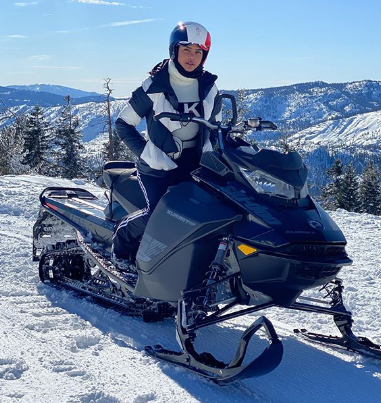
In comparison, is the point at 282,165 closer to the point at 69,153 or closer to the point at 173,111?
the point at 173,111

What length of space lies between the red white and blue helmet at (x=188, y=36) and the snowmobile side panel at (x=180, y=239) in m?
1.06

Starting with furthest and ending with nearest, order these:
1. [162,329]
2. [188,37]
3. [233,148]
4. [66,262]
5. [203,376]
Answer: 1. [66,262]
2. [162,329]
3. [188,37]
4. [233,148]
5. [203,376]

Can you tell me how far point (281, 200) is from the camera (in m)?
3.20

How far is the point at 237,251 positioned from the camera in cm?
321

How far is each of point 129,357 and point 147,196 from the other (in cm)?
123

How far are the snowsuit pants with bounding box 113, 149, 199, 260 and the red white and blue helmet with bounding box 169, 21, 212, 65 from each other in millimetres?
829

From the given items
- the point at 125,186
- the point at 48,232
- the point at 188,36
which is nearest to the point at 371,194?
the point at 48,232

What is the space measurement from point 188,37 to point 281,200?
148 cm

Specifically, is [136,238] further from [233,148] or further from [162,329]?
[233,148]

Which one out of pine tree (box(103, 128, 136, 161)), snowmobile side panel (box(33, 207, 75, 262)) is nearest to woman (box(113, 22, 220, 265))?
snowmobile side panel (box(33, 207, 75, 262))

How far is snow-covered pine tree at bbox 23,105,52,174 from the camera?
3406 cm

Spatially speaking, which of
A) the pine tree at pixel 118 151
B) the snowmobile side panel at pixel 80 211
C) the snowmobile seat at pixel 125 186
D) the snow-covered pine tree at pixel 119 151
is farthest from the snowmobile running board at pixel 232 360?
the snow-covered pine tree at pixel 119 151

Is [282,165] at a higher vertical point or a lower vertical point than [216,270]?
higher

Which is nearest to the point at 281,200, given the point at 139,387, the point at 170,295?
the point at 170,295
